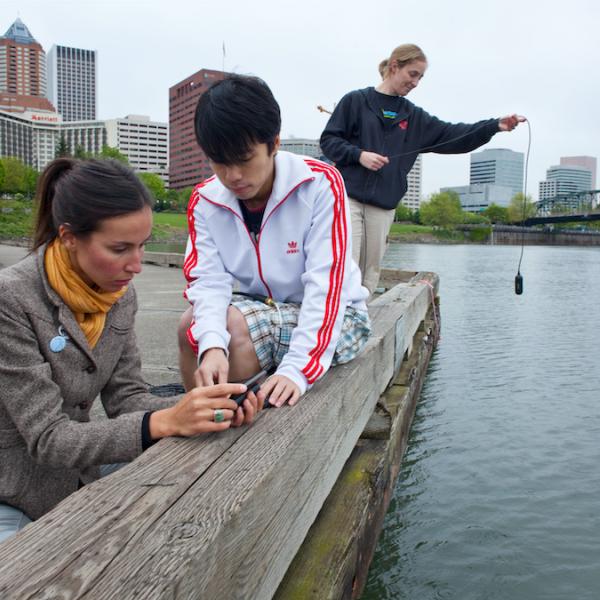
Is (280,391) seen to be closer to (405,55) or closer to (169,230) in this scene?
(405,55)

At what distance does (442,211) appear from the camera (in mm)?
108250

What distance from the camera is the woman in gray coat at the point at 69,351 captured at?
172 centimetres

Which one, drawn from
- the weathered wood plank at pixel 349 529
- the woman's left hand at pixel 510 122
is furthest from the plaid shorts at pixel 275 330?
the woman's left hand at pixel 510 122

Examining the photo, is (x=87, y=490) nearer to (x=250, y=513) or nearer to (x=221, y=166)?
(x=250, y=513)

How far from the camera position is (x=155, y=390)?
9.16ft

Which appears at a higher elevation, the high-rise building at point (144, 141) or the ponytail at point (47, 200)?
the high-rise building at point (144, 141)

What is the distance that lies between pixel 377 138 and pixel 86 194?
135 inches

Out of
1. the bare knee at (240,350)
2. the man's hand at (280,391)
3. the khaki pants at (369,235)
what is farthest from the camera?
the khaki pants at (369,235)

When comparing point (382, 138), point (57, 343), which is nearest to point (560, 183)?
point (382, 138)

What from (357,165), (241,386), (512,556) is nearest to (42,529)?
(241,386)

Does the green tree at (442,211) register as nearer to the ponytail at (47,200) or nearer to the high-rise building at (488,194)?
the high-rise building at (488,194)

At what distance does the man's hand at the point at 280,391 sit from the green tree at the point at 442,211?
106 m

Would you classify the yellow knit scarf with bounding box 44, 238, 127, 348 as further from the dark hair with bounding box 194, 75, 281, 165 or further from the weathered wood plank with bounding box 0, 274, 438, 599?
the dark hair with bounding box 194, 75, 281, 165

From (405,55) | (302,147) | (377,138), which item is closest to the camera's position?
(405,55)
